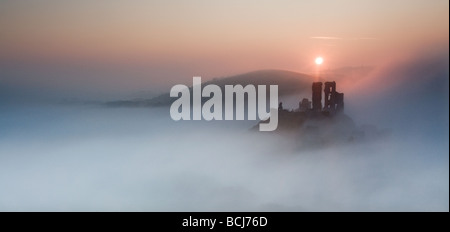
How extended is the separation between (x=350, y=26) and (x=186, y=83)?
1.54ft

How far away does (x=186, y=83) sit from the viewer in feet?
7.16

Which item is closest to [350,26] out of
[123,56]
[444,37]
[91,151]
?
[444,37]

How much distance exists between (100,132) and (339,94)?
2.15ft

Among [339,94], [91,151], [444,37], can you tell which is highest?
[444,37]

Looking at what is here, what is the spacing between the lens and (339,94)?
218 centimetres

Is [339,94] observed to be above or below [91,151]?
above
